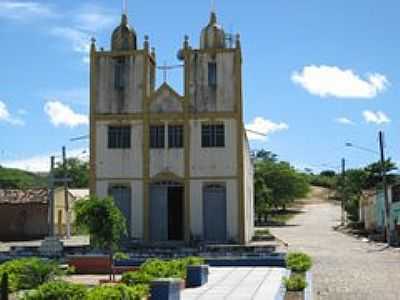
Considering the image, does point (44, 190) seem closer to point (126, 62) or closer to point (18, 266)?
point (126, 62)

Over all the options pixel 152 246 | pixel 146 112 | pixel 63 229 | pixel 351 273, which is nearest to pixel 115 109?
pixel 146 112

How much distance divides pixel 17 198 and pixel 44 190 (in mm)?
3073

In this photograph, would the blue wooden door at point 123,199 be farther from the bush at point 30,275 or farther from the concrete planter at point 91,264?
the bush at point 30,275

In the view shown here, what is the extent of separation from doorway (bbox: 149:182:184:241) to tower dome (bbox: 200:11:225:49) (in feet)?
23.2

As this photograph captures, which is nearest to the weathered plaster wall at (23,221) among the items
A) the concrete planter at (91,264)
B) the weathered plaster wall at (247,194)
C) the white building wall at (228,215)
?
the weathered plaster wall at (247,194)

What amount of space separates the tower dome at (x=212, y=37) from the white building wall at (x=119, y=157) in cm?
522

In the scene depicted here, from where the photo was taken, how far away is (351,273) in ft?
75.5

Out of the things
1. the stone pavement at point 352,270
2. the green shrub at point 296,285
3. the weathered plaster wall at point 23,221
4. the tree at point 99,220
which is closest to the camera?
the green shrub at point 296,285

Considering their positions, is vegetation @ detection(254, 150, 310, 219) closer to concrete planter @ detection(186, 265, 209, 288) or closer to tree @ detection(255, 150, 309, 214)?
tree @ detection(255, 150, 309, 214)

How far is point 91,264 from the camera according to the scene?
2431 cm

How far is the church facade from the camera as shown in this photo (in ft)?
110

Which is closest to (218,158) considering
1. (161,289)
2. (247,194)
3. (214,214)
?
(214,214)

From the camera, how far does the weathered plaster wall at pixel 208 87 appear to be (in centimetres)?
3416

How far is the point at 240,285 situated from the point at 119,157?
57.8 ft
